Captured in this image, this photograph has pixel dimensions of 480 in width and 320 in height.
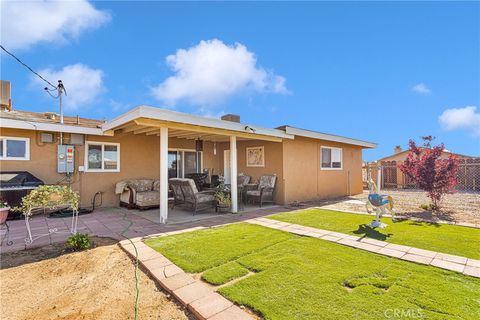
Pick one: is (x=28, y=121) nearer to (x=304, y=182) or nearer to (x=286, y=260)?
(x=286, y=260)

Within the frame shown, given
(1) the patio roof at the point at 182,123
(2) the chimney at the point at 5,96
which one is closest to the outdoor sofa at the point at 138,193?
(1) the patio roof at the point at 182,123

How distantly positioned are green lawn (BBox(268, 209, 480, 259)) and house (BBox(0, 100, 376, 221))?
8.19ft

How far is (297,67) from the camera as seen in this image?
11.3m

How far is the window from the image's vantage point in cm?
1137

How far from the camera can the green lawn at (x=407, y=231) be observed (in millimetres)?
4215

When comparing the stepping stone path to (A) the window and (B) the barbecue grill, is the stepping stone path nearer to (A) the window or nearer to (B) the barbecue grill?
(B) the barbecue grill

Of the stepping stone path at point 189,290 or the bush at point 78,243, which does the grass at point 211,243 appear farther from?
the bush at point 78,243

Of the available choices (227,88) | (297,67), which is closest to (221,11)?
(227,88)

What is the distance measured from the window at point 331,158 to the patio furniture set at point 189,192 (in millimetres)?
3362

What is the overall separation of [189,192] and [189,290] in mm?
4629

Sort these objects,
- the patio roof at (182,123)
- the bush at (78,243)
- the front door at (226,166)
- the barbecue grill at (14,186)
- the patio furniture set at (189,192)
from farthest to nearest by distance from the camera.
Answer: the front door at (226,166) < the patio furniture set at (189,192) < the barbecue grill at (14,186) < the patio roof at (182,123) < the bush at (78,243)

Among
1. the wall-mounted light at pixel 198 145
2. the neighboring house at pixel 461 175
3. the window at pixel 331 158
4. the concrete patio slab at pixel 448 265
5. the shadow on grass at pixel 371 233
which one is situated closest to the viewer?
the concrete patio slab at pixel 448 265

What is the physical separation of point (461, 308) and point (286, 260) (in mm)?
1913

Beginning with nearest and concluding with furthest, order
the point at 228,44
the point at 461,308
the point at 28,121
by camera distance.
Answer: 1. the point at 461,308
2. the point at 28,121
3. the point at 228,44
